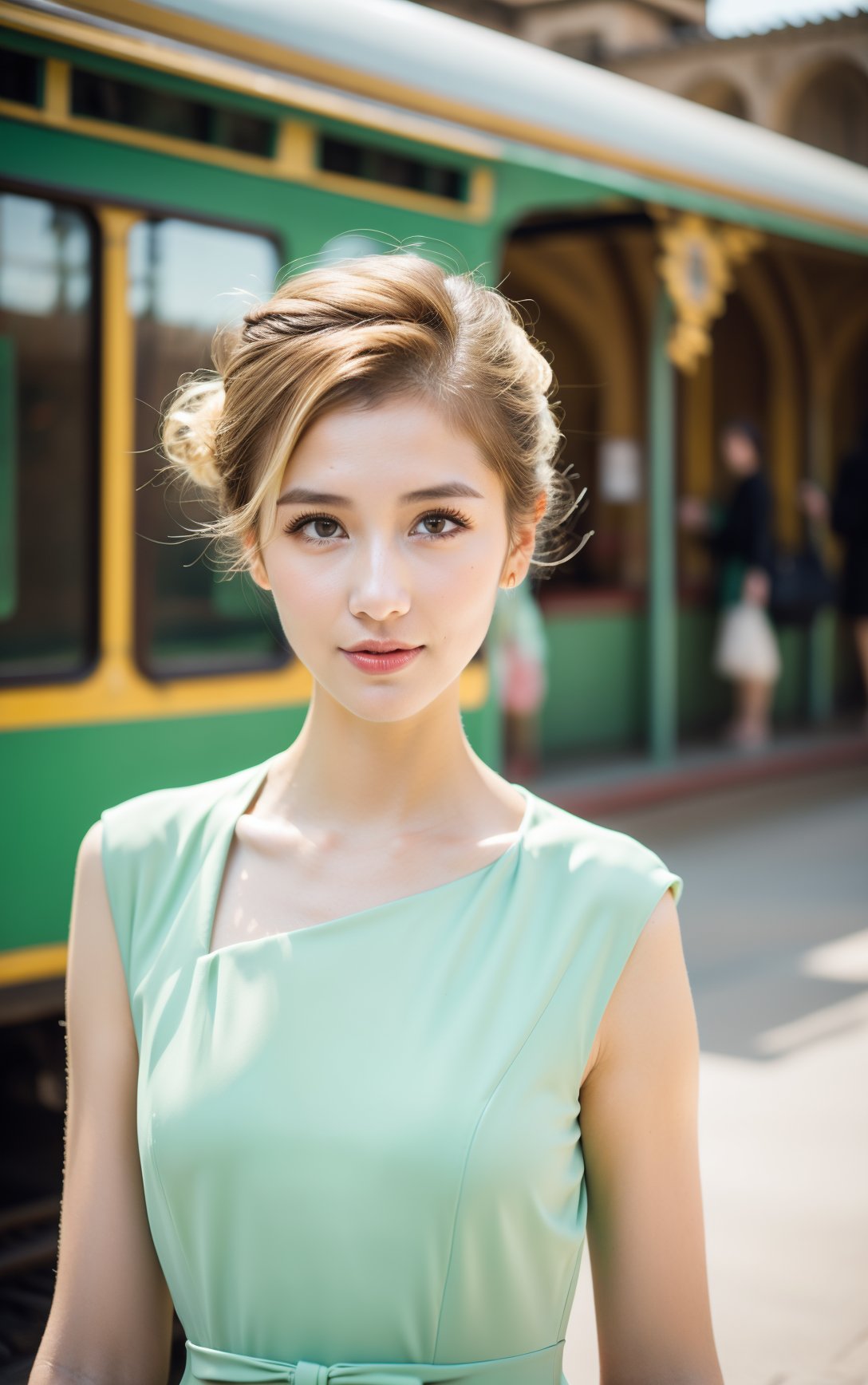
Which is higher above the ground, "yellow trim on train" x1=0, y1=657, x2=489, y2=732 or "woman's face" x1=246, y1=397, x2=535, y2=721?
"woman's face" x1=246, y1=397, x2=535, y2=721

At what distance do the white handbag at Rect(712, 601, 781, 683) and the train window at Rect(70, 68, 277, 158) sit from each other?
5023 mm

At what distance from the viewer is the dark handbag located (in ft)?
28.6

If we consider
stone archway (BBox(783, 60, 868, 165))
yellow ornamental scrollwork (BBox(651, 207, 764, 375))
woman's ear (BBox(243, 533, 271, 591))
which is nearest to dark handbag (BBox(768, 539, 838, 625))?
yellow ornamental scrollwork (BBox(651, 207, 764, 375))

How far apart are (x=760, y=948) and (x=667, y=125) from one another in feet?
9.65

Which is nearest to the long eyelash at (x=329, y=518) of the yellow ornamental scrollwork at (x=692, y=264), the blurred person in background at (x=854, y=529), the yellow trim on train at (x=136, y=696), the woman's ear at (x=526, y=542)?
the woman's ear at (x=526, y=542)

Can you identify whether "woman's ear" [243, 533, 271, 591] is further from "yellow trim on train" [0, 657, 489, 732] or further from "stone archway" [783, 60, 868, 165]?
"stone archway" [783, 60, 868, 165]

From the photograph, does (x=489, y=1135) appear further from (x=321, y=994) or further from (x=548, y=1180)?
(x=321, y=994)

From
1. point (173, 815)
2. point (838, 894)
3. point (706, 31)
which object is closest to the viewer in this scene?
point (173, 815)

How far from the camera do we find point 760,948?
5316 millimetres

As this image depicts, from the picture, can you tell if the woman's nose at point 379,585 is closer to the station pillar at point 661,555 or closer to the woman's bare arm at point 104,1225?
the woman's bare arm at point 104,1225

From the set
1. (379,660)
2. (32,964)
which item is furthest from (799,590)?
(379,660)

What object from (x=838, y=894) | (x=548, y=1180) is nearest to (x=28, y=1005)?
(x=548, y=1180)

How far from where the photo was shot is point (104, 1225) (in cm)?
130

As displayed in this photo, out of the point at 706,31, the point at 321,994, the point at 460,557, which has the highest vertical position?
the point at 706,31
